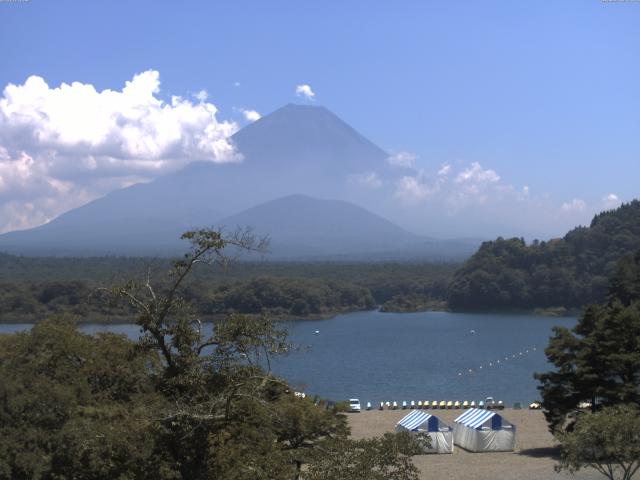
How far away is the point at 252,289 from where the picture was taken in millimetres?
51844

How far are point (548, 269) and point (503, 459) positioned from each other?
45.0m

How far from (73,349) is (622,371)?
29.7ft

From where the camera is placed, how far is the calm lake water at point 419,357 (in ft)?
90.9

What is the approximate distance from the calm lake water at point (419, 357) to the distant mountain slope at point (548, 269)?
3.06m

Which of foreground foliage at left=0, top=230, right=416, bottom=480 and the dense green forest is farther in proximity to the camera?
the dense green forest

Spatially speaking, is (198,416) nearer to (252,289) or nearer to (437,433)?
(437,433)

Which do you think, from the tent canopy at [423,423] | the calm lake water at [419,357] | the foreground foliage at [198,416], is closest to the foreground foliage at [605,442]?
the foreground foliage at [198,416]

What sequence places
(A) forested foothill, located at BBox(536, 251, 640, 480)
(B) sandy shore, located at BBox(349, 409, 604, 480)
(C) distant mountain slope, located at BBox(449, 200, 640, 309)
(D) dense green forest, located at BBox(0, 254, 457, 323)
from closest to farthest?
(B) sandy shore, located at BBox(349, 409, 604, 480), (A) forested foothill, located at BBox(536, 251, 640, 480), (D) dense green forest, located at BBox(0, 254, 457, 323), (C) distant mountain slope, located at BBox(449, 200, 640, 309)

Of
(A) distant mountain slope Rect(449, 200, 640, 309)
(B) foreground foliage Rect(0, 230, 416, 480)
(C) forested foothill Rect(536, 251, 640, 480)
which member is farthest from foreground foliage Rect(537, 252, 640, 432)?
(A) distant mountain slope Rect(449, 200, 640, 309)

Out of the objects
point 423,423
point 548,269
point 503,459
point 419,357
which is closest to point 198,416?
point 503,459

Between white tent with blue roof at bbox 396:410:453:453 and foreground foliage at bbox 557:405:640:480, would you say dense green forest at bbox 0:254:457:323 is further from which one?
foreground foliage at bbox 557:405:640:480

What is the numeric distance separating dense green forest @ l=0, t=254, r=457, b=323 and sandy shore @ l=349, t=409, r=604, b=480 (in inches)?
710

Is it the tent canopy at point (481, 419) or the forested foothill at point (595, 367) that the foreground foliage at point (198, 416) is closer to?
the forested foothill at point (595, 367)

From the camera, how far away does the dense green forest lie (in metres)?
48.7
